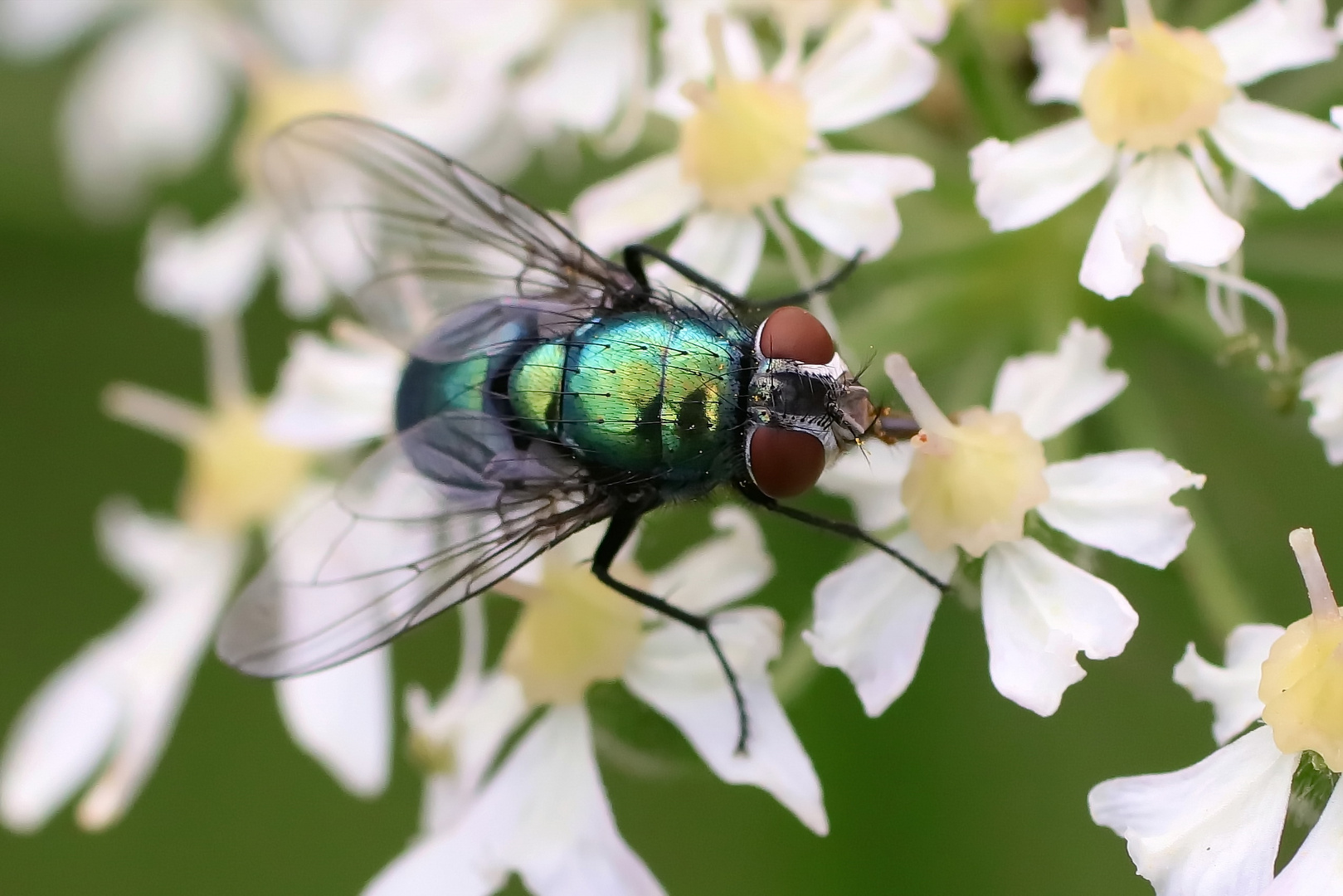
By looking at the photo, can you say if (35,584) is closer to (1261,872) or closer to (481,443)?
(481,443)

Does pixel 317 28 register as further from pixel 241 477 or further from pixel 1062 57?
pixel 1062 57

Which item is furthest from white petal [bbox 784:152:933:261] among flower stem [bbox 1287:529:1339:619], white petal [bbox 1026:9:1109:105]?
flower stem [bbox 1287:529:1339:619]

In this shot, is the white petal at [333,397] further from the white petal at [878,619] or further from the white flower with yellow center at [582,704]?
the white petal at [878,619]

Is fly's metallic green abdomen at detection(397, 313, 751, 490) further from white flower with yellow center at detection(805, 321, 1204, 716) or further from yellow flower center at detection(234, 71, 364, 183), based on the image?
yellow flower center at detection(234, 71, 364, 183)

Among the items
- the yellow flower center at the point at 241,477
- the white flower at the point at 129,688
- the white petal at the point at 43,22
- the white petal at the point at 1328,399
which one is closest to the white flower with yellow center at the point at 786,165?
the white petal at the point at 1328,399

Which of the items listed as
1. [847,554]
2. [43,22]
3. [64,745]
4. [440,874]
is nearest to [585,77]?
[847,554]

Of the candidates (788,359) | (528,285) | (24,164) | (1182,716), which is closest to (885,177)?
(788,359)

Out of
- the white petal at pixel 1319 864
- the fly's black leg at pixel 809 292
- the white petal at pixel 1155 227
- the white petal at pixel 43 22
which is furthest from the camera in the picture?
the white petal at pixel 43 22
